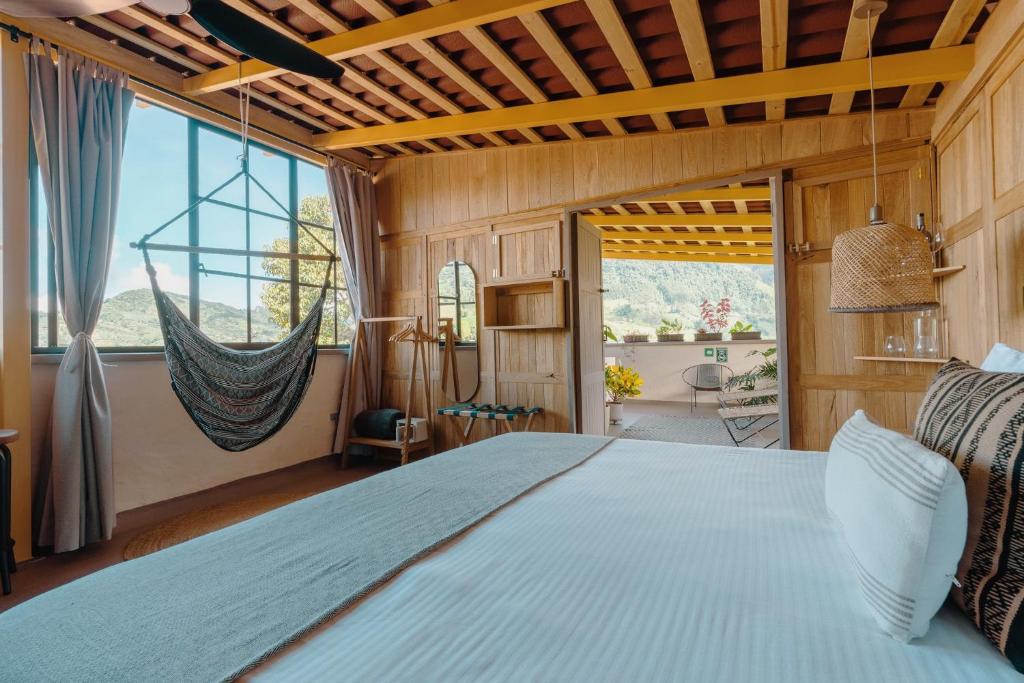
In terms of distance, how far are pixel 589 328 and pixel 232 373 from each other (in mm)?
2678

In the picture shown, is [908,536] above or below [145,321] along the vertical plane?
below

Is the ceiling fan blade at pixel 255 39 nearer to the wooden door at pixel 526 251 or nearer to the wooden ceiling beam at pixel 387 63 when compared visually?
the wooden ceiling beam at pixel 387 63

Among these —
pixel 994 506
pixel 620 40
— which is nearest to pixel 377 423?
pixel 620 40

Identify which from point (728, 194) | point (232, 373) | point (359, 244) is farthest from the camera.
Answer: point (728, 194)

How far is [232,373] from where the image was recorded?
10.4 feet

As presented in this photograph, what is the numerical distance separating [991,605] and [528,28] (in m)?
2.71

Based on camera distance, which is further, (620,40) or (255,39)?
(620,40)

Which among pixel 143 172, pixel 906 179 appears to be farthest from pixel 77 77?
pixel 906 179

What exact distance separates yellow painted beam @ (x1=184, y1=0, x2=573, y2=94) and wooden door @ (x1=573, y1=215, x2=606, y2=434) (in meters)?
Result: 1.87

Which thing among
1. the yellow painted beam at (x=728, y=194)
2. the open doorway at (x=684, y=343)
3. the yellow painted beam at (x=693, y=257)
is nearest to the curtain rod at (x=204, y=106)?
the open doorway at (x=684, y=343)

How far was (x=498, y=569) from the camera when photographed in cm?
93

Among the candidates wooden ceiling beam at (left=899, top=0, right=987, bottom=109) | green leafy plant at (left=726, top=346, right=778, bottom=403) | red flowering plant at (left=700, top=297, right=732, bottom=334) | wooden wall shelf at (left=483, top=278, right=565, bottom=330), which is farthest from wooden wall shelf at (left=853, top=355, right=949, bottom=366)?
red flowering plant at (left=700, top=297, right=732, bottom=334)

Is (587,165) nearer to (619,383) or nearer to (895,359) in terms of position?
(895,359)

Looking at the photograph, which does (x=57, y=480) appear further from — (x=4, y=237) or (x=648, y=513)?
(x=648, y=513)
